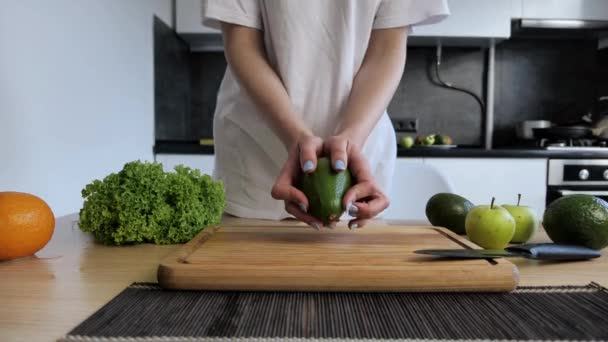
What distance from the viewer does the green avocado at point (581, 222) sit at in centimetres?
70

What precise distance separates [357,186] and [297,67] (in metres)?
0.51

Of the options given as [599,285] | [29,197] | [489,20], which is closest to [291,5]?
[29,197]

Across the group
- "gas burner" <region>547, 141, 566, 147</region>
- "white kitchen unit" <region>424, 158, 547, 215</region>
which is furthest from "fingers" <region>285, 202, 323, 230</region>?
"gas burner" <region>547, 141, 566, 147</region>

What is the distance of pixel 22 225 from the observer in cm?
61

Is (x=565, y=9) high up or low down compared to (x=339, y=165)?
up

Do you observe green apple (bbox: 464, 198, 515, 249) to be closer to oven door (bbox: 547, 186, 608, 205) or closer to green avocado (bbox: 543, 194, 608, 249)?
green avocado (bbox: 543, 194, 608, 249)

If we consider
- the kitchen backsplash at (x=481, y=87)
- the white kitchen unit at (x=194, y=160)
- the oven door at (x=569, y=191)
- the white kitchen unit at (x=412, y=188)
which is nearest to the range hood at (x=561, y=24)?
the kitchen backsplash at (x=481, y=87)

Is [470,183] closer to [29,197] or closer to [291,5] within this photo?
[291,5]

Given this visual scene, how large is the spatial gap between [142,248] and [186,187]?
0.36 feet

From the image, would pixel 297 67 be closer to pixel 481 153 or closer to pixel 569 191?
pixel 481 153

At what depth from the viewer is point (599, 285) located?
1.73ft

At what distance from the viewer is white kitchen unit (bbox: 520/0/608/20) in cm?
247

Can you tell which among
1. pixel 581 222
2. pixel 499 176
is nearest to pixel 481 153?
pixel 499 176

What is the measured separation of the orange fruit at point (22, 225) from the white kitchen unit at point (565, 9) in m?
2.48
